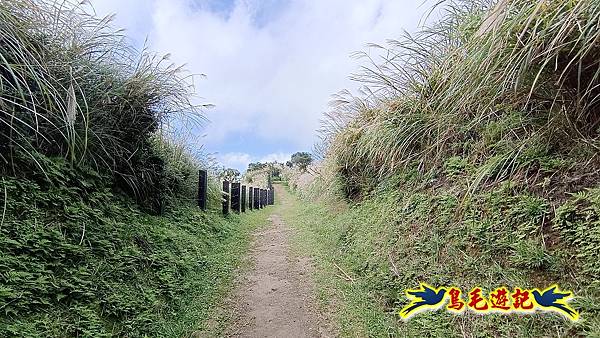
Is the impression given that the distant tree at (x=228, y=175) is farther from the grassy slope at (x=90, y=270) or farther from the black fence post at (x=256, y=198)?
the grassy slope at (x=90, y=270)

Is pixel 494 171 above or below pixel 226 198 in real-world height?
below

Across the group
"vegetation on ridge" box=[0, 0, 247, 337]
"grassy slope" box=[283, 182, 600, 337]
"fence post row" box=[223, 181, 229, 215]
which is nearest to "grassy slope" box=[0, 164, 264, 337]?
"vegetation on ridge" box=[0, 0, 247, 337]

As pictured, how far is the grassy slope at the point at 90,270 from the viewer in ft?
6.07

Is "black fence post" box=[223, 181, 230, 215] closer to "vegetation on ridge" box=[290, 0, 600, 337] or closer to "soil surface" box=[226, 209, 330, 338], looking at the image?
"soil surface" box=[226, 209, 330, 338]

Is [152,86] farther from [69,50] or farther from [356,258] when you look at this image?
[356,258]

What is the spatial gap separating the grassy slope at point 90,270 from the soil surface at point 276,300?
30cm

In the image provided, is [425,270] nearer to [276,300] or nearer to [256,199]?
[276,300]

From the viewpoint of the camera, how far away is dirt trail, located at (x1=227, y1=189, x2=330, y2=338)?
263 cm

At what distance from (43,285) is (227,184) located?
6.92m

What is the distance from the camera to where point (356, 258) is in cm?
378

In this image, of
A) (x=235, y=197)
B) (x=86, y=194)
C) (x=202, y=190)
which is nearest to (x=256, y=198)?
(x=235, y=197)

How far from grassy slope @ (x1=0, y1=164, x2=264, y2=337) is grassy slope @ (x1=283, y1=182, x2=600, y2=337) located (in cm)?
130

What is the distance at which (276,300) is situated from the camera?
3.22 metres

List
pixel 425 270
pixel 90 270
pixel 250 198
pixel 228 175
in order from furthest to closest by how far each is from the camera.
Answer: pixel 228 175
pixel 250 198
pixel 425 270
pixel 90 270
